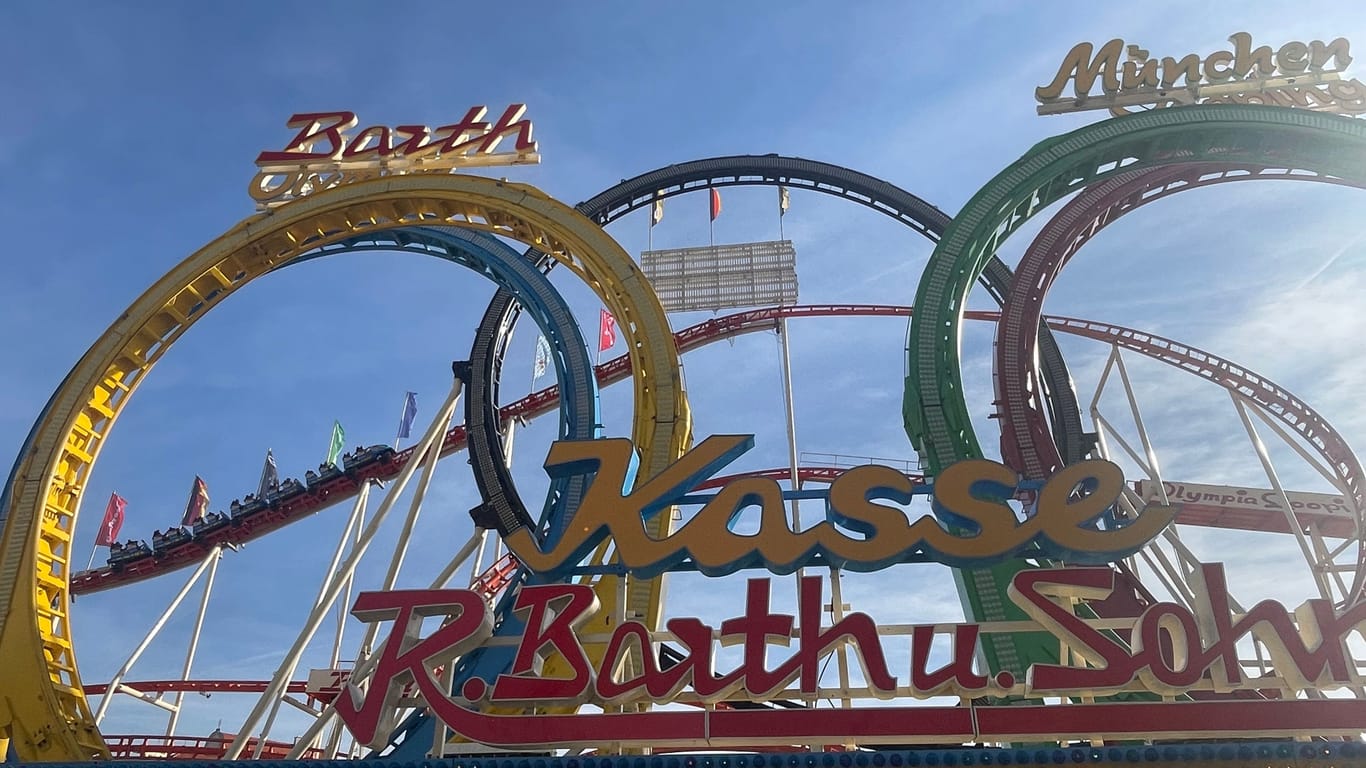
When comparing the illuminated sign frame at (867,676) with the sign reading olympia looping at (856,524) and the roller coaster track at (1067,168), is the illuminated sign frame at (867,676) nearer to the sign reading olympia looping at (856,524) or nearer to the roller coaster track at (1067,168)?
the sign reading olympia looping at (856,524)

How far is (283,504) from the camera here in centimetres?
2748

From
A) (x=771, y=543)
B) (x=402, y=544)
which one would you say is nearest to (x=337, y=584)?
(x=402, y=544)

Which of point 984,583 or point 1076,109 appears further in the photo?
point 1076,109

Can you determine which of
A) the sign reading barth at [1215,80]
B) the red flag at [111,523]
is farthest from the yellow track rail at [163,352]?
the red flag at [111,523]

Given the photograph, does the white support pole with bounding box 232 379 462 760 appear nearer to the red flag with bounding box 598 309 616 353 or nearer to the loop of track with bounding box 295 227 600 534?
the loop of track with bounding box 295 227 600 534

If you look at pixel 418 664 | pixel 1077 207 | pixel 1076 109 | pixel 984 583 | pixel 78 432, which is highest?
pixel 1076 109

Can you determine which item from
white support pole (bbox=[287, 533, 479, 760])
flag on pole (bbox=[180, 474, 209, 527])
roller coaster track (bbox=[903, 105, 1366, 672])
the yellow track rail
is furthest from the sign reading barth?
flag on pole (bbox=[180, 474, 209, 527])

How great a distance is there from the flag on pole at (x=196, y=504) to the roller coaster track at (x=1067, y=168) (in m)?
22.9

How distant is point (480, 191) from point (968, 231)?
22.5 ft

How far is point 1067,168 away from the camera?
535 inches

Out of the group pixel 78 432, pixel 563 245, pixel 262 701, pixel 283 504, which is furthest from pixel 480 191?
pixel 283 504

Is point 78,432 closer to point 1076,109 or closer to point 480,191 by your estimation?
point 480,191

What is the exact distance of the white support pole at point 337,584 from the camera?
12.3 meters

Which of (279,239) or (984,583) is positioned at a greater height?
(279,239)
